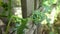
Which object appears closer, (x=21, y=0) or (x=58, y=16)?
(x=21, y=0)

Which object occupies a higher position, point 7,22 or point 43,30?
point 7,22

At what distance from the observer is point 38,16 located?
1.06 m

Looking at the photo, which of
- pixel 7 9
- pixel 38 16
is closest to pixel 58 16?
pixel 38 16

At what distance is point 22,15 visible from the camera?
97cm

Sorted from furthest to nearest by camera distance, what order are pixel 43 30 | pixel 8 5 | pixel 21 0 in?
pixel 43 30, pixel 21 0, pixel 8 5

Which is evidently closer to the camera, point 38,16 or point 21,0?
point 21,0

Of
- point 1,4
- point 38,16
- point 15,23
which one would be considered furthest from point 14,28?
point 38,16

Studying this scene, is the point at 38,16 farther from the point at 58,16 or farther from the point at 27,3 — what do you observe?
the point at 58,16

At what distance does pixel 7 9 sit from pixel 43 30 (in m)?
0.65

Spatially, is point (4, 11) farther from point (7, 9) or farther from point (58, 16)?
point (58, 16)

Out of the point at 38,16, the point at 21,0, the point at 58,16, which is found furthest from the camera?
the point at 58,16

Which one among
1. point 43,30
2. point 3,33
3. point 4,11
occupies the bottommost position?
point 43,30

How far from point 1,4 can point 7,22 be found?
0.33ft

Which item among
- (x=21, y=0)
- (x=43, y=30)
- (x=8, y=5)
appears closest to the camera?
(x=8, y=5)
